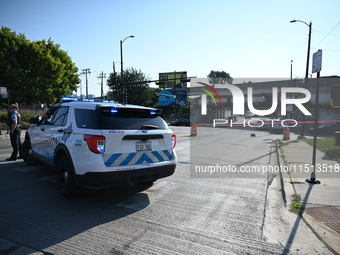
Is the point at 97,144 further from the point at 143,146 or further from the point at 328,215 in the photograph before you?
the point at 328,215

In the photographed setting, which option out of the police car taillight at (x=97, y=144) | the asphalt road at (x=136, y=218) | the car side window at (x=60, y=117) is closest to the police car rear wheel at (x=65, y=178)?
the asphalt road at (x=136, y=218)

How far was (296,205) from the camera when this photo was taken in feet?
16.4

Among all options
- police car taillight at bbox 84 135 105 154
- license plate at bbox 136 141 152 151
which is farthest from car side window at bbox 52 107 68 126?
license plate at bbox 136 141 152 151

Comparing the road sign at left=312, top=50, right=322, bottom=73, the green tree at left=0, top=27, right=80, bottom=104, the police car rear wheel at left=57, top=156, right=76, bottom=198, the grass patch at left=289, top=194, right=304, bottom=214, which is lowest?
the grass patch at left=289, top=194, right=304, bottom=214

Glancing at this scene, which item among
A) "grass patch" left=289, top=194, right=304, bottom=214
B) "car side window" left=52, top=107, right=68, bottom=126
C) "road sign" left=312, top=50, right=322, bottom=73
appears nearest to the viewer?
"grass patch" left=289, top=194, right=304, bottom=214

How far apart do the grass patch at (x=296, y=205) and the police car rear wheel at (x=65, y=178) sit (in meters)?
4.08

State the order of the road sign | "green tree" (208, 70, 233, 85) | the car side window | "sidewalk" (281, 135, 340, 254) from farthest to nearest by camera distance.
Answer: "green tree" (208, 70, 233, 85)
the road sign
the car side window
"sidewalk" (281, 135, 340, 254)

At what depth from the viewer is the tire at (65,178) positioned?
4863 mm

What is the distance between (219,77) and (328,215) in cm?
13667

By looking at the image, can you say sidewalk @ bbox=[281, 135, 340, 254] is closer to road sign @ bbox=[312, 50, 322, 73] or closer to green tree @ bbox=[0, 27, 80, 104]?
road sign @ bbox=[312, 50, 322, 73]

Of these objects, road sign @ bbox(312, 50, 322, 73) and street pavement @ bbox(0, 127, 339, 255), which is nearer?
street pavement @ bbox(0, 127, 339, 255)

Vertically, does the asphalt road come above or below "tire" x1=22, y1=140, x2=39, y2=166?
below

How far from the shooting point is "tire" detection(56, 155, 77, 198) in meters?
4.86

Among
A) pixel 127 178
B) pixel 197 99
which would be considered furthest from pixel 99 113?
pixel 197 99
